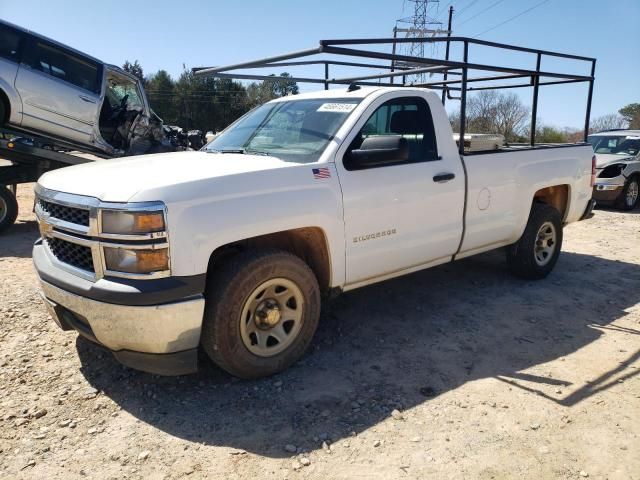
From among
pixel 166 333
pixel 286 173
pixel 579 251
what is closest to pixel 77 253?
pixel 166 333

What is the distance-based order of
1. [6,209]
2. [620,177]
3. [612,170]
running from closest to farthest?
[6,209], [620,177], [612,170]

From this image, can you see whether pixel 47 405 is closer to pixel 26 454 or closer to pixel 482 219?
pixel 26 454

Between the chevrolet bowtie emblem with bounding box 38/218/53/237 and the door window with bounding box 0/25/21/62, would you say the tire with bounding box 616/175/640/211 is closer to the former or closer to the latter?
the chevrolet bowtie emblem with bounding box 38/218/53/237

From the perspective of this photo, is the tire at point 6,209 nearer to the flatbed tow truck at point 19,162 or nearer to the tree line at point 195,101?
the flatbed tow truck at point 19,162

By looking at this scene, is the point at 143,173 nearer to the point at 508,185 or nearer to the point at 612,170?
the point at 508,185

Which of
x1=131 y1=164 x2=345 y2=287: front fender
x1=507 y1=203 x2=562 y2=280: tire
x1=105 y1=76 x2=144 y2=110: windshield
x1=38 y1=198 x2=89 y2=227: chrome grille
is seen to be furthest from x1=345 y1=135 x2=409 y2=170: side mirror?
x1=105 y1=76 x2=144 y2=110: windshield

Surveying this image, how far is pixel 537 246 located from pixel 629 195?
23.5 feet

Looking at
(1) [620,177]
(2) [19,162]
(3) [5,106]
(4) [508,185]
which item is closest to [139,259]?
(4) [508,185]

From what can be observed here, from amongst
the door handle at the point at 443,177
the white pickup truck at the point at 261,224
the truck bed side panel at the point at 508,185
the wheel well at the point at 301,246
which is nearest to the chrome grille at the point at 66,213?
the white pickup truck at the point at 261,224

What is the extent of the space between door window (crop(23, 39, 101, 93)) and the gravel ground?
4928mm

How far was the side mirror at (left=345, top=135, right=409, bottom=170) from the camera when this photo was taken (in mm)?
3719

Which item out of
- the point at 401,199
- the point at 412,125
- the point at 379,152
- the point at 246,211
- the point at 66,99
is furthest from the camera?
the point at 66,99

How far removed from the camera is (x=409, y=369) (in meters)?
3.76

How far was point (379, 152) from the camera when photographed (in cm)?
372
